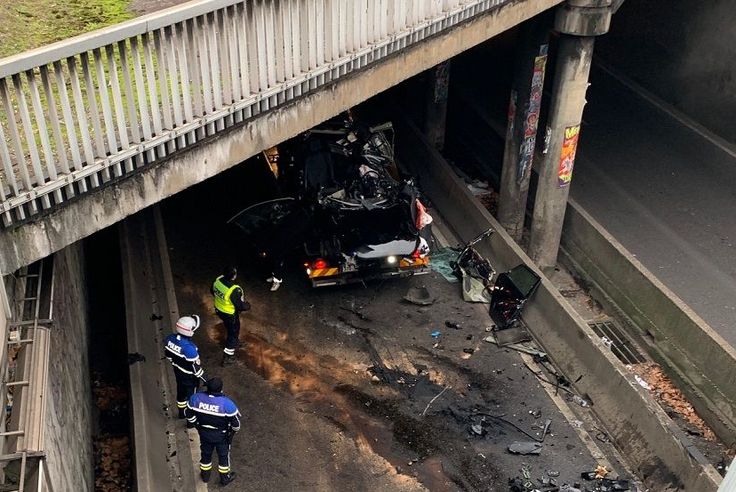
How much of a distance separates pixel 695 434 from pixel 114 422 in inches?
318

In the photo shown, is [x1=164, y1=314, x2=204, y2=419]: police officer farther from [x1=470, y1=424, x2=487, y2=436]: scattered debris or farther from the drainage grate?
the drainage grate

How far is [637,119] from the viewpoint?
17.4 m

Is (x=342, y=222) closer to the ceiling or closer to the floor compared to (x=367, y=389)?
closer to the ceiling

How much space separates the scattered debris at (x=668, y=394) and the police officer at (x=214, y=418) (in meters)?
6.52

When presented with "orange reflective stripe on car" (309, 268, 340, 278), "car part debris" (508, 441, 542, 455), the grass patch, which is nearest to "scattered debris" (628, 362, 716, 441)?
"car part debris" (508, 441, 542, 455)

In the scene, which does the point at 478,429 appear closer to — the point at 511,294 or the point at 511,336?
the point at 511,336

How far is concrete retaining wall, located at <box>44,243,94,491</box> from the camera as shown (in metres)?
6.49

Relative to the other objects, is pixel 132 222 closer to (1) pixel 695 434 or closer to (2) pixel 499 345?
(2) pixel 499 345

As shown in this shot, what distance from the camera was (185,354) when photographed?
888cm

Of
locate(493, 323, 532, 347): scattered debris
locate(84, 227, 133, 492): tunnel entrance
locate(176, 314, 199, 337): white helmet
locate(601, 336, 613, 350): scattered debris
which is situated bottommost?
locate(601, 336, 613, 350): scattered debris

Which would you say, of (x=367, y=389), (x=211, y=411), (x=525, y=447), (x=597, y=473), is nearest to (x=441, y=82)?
(x=367, y=389)

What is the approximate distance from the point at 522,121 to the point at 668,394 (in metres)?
5.30

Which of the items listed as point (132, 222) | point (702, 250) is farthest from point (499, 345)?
point (132, 222)

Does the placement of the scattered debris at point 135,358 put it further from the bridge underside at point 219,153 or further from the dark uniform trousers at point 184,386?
the bridge underside at point 219,153
